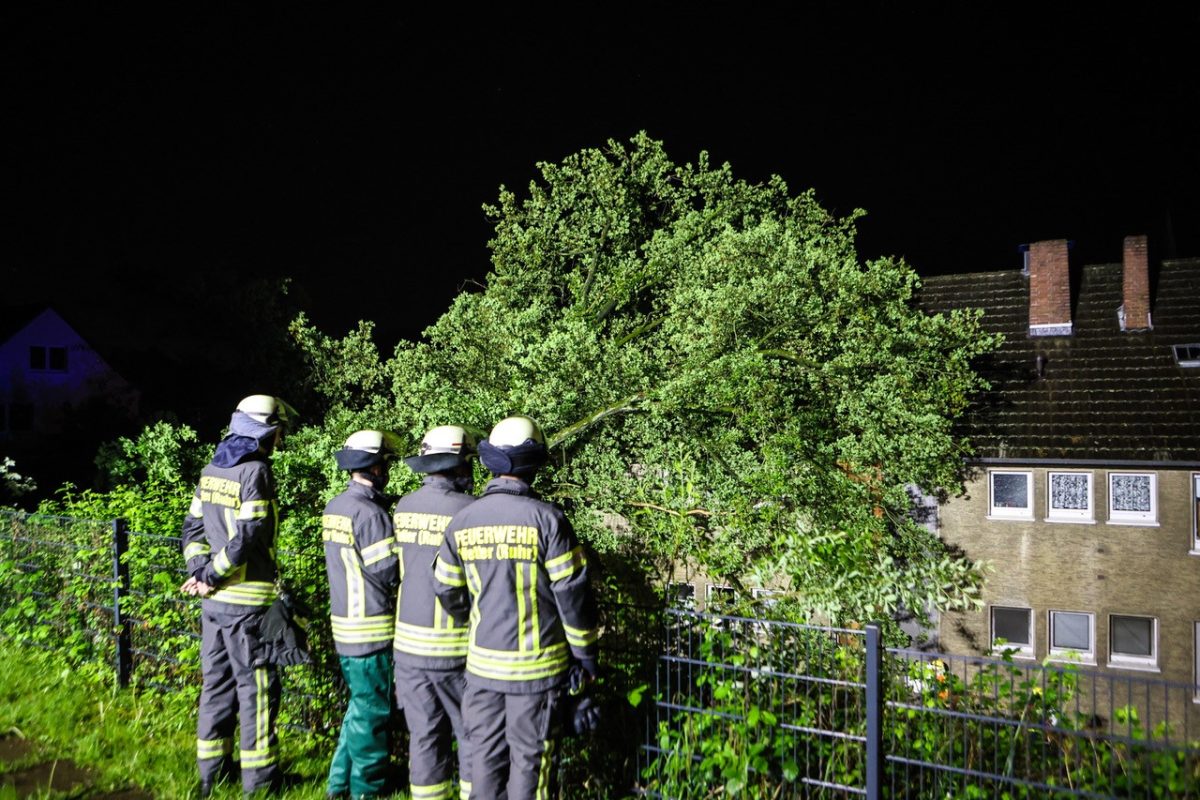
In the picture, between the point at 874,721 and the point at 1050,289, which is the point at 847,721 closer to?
the point at 874,721

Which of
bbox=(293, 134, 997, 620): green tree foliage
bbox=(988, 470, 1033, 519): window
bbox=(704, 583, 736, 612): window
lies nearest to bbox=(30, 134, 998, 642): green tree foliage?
bbox=(293, 134, 997, 620): green tree foliage

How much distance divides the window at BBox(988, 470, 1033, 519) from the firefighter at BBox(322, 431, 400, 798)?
2089 centimetres

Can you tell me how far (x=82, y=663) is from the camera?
690 centimetres

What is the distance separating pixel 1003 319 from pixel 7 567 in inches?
996

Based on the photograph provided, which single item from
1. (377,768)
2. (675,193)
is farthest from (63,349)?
(377,768)

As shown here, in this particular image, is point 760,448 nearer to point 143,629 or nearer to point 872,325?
point 872,325

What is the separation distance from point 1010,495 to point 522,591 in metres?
21.4

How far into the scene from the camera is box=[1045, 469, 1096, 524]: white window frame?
69.9 feet

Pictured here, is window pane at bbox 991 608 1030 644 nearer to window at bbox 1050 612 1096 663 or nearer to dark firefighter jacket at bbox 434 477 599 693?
window at bbox 1050 612 1096 663

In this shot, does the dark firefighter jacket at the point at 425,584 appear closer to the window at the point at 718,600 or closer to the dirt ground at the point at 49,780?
the window at the point at 718,600

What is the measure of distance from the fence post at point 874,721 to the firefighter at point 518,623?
129 cm

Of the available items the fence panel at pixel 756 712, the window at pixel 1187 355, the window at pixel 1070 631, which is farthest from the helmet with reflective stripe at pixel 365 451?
the window at pixel 1187 355

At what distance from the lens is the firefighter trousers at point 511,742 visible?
13.0 ft

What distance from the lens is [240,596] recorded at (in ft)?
15.8
